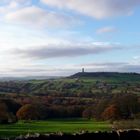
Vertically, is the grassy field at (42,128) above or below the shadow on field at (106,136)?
below

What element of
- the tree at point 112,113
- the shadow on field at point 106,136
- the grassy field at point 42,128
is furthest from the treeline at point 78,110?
the shadow on field at point 106,136

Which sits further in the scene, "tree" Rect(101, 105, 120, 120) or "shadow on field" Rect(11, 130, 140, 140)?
"tree" Rect(101, 105, 120, 120)

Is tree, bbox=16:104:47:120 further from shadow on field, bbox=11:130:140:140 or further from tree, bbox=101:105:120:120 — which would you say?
shadow on field, bbox=11:130:140:140

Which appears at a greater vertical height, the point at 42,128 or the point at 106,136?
the point at 106,136

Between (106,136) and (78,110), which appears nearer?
(106,136)

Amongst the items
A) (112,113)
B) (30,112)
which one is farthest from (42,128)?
(30,112)

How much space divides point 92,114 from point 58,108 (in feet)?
28.5

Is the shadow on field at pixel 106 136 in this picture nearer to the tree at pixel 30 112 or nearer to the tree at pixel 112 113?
the tree at pixel 112 113

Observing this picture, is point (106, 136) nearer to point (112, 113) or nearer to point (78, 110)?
point (112, 113)

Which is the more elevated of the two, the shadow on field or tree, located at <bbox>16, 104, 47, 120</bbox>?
the shadow on field

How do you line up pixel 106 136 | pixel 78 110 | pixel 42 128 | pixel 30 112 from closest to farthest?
pixel 106 136
pixel 42 128
pixel 30 112
pixel 78 110

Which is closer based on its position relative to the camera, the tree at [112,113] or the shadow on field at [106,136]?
the shadow on field at [106,136]

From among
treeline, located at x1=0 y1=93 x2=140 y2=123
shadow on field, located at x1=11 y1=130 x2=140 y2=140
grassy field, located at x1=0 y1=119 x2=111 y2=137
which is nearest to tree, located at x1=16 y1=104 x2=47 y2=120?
treeline, located at x1=0 y1=93 x2=140 y2=123

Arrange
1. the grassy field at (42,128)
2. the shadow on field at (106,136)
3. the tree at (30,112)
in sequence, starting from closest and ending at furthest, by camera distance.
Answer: the shadow on field at (106,136), the grassy field at (42,128), the tree at (30,112)
